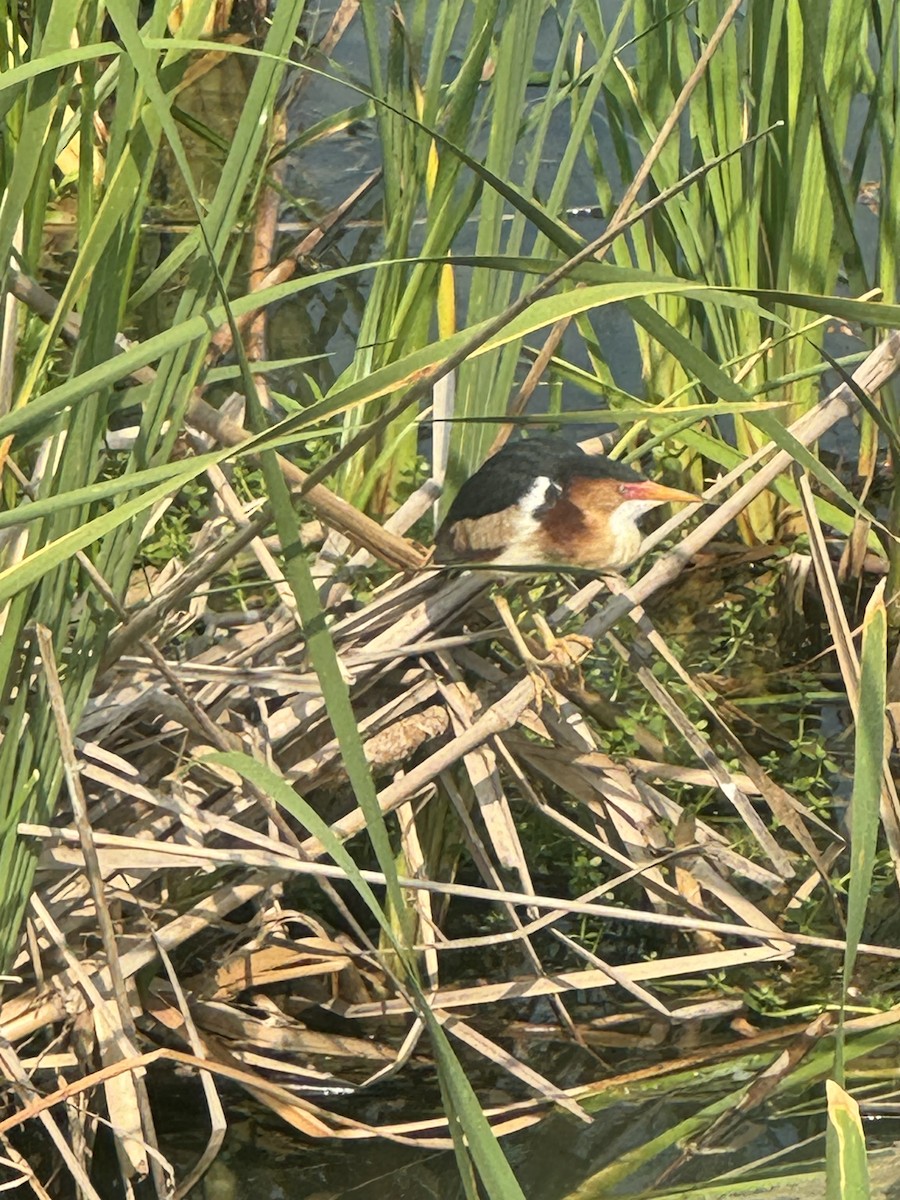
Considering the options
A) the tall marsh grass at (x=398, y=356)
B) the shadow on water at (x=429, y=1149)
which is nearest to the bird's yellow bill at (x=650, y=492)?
the tall marsh grass at (x=398, y=356)

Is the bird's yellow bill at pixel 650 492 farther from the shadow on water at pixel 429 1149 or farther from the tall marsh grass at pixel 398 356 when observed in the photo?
the shadow on water at pixel 429 1149

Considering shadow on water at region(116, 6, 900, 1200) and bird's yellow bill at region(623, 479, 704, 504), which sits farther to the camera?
bird's yellow bill at region(623, 479, 704, 504)

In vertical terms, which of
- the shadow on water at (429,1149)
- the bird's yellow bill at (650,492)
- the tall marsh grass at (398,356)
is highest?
the tall marsh grass at (398,356)

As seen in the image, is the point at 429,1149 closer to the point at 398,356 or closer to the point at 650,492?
the point at 650,492

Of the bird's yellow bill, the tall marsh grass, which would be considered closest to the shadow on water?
the tall marsh grass

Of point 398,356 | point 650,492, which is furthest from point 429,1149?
point 398,356

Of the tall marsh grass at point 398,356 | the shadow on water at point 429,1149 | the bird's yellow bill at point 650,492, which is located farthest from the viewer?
the bird's yellow bill at point 650,492

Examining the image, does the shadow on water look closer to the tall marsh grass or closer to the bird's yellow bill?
the tall marsh grass

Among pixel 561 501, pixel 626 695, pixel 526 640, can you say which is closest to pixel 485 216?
pixel 561 501

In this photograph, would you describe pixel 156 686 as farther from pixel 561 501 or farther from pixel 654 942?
pixel 654 942

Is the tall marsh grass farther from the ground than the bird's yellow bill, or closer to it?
farther from the ground

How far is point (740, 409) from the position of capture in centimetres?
139

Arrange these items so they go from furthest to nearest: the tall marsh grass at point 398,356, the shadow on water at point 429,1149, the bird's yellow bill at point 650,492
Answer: the bird's yellow bill at point 650,492
the shadow on water at point 429,1149
the tall marsh grass at point 398,356

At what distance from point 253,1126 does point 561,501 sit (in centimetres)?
95
